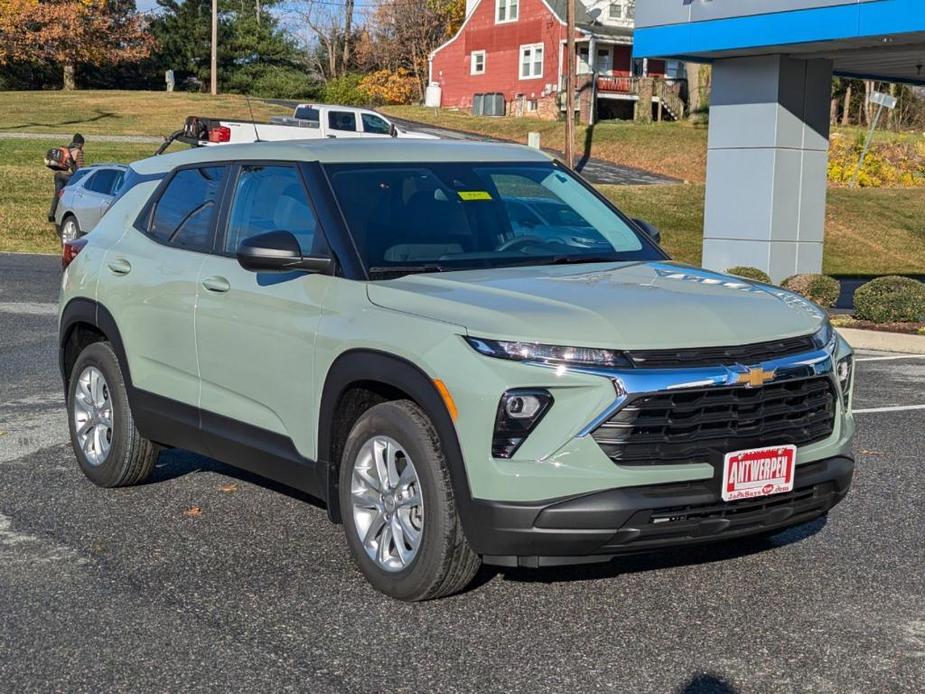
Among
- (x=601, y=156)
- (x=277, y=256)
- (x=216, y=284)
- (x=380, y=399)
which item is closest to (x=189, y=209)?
(x=216, y=284)

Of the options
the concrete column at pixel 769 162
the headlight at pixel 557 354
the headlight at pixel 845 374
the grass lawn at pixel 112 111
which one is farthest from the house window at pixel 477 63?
the headlight at pixel 557 354

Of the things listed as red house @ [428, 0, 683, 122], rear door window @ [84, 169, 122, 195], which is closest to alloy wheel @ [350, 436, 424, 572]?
rear door window @ [84, 169, 122, 195]

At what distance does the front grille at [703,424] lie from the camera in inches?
191

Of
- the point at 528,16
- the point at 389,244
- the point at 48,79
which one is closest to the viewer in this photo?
the point at 389,244

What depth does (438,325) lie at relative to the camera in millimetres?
5160

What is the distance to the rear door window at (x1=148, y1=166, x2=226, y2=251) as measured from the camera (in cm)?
682

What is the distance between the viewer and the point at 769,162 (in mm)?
18672

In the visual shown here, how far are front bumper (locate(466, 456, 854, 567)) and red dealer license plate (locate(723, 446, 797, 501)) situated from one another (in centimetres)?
5

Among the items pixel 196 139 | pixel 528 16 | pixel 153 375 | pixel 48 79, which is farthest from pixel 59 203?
pixel 48 79

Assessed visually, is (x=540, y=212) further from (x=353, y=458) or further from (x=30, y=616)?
(x=30, y=616)

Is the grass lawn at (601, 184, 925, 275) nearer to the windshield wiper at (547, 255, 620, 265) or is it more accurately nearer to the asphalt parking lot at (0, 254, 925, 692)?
the windshield wiper at (547, 255, 620, 265)

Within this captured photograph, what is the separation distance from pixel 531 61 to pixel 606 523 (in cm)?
6322

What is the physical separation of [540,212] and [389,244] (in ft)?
3.02

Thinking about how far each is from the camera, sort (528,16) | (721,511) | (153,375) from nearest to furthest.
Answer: (721,511)
(153,375)
(528,16)
